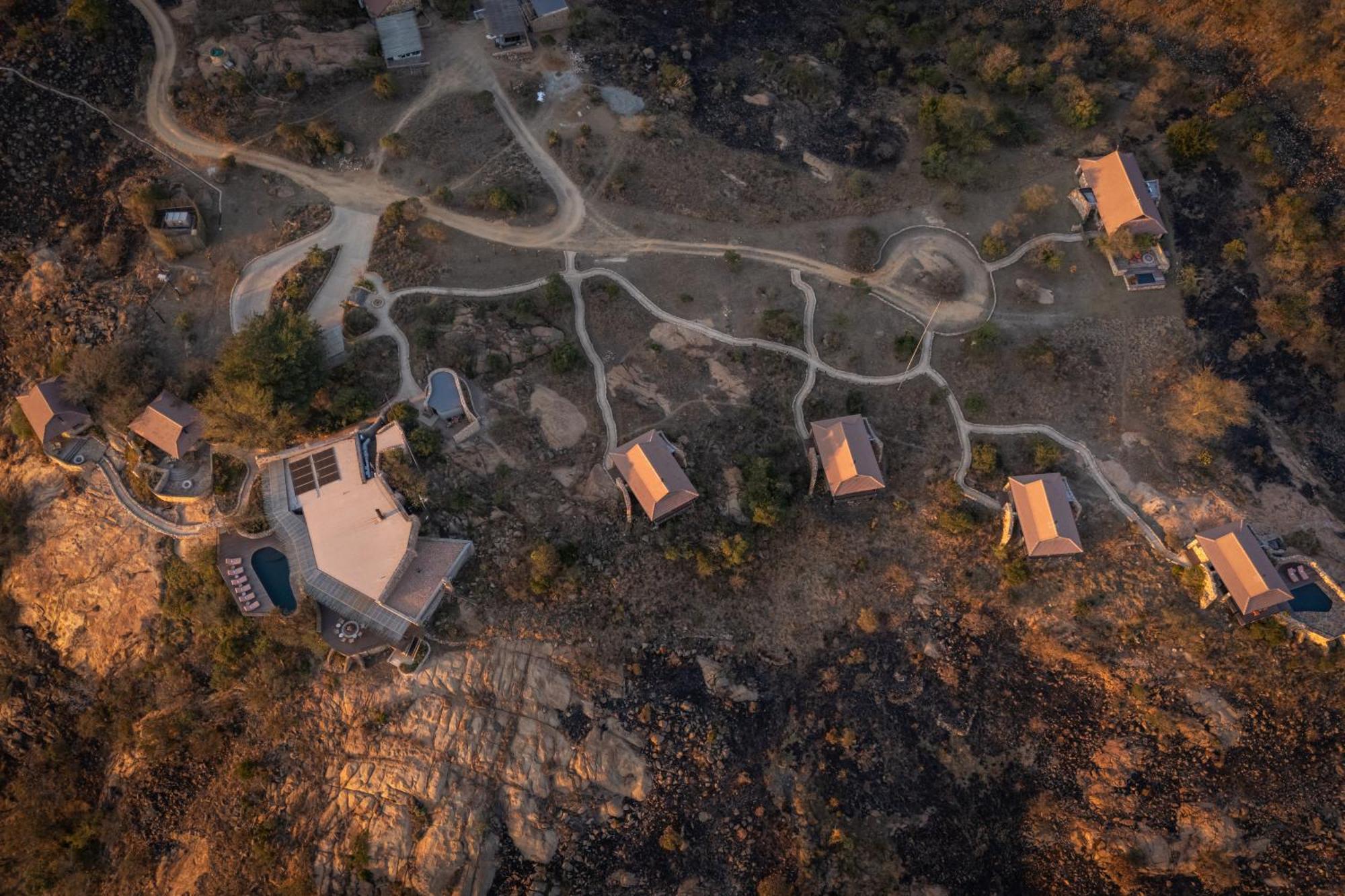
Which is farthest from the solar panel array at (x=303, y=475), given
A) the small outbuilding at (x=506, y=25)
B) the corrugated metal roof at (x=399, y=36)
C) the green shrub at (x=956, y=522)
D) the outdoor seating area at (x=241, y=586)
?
the green shrub at (x=956, y=522)

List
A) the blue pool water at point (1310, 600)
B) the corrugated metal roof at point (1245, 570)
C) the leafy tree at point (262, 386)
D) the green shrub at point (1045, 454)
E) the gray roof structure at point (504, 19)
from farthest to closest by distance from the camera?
the gray roof structure at point (504, 19), the green shrub at point (1045, 454), the blue pool water at point (1310, 600), the leafy tree at point (262, 386), the corrugated metal roof at point (1245, 570)

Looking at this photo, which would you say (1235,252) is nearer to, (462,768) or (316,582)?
(462,768)

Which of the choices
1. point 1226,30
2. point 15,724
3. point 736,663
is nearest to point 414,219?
point 736,663

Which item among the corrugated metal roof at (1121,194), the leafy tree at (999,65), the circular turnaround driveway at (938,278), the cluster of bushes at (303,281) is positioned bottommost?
the cluster of bushes at (303,281)

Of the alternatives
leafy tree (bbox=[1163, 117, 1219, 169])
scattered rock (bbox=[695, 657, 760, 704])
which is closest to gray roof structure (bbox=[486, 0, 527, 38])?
scattered rock (bbox=[695, 657, 760, 704])

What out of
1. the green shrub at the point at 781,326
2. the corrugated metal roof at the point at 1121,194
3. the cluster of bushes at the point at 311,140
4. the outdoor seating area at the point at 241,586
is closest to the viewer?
the outdoor seating area at the point at 241,586

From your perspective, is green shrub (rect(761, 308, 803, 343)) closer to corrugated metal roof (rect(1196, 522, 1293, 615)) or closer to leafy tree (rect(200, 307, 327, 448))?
corrugated metal roof (rect(1196, 522, 1293, 615))

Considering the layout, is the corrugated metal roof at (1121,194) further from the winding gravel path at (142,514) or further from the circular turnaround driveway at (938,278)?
the winding gravel path at (142,514)

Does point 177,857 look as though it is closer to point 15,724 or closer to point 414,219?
point 15,724
